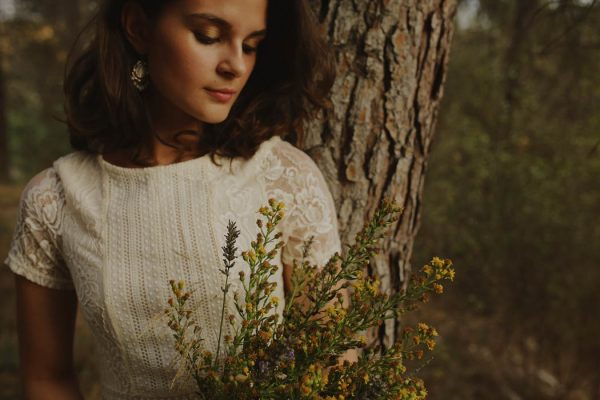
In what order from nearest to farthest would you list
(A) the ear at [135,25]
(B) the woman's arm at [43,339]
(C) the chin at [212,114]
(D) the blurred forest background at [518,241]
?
(C) the chin at [212,114] < (A) the ear at [135,25] < (B) the woman's arm at [43,339] < (D) the blurred forest background at [518,241]

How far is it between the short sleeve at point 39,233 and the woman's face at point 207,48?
0.53 m

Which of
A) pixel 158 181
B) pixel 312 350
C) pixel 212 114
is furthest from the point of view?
pixel 158 181

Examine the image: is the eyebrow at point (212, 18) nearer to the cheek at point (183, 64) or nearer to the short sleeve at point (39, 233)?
the cheek at point (183, 64)

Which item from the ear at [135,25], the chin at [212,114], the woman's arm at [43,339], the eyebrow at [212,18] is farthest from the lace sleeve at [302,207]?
the woman's arm at [43,339]

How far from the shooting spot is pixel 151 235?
168 cm

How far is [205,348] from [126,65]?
928 millimetres

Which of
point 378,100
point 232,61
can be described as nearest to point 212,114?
point 232,61

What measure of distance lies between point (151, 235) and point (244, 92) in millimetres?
588

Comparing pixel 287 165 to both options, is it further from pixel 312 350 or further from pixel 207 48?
pixel 312 350

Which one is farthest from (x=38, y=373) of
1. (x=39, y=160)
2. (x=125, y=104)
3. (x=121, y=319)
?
(x=39, y=160)

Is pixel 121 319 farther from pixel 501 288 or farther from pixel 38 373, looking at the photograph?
pixel 501 288

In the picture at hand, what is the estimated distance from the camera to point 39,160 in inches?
376

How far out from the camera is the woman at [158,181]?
5.30 ft

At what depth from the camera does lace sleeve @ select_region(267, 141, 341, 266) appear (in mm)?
1632
